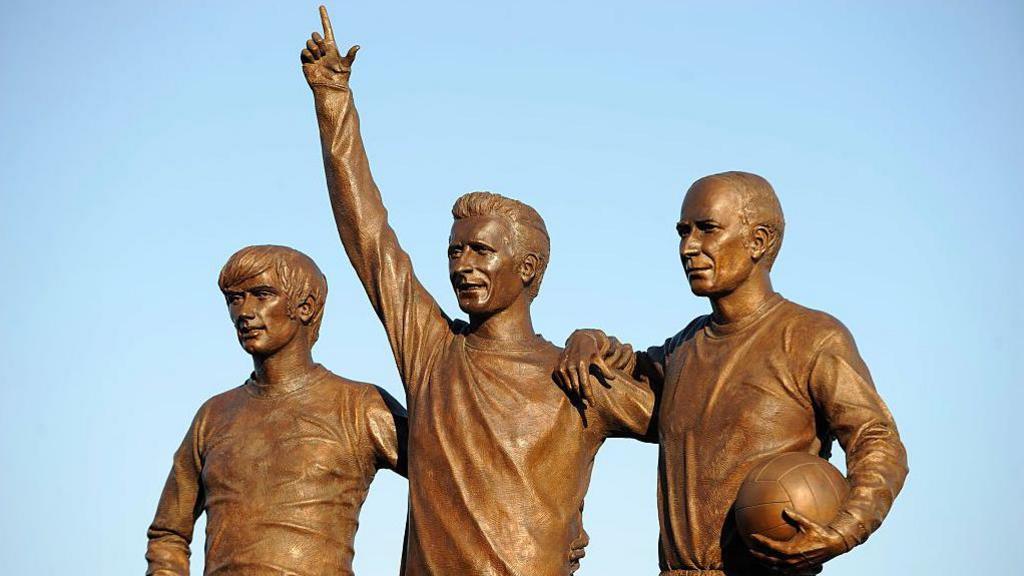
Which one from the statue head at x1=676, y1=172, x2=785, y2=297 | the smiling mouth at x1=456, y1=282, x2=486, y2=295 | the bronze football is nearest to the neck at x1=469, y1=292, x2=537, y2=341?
the smiling mouth at x1=456, y1=282, x2=486, y2=295

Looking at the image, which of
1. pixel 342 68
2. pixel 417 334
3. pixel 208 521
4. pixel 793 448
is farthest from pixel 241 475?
pixel 793 448

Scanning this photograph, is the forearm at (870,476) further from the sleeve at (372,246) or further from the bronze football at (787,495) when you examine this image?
the sleeve at (372,246)

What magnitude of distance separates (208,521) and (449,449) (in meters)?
1.93

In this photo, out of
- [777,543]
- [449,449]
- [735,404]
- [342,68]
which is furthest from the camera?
[342,68]

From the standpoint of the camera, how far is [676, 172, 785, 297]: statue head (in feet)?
39.5

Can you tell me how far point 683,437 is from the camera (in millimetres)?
11953

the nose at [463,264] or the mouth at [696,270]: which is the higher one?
the nose at [463,264]

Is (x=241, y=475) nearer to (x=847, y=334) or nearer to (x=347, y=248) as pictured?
(x=347, y=248)

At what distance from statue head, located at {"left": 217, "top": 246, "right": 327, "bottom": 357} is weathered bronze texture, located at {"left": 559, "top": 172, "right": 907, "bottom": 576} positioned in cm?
230

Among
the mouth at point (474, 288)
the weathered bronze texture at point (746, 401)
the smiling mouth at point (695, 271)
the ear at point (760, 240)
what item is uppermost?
the mouth at point (474, 288)

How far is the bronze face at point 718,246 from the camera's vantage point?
39.5 feet

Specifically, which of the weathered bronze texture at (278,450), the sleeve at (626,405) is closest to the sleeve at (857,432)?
the sleeve at (626,405)

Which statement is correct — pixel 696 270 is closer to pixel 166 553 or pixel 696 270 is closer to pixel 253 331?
pixel 253 331

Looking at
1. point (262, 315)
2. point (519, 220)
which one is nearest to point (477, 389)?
point (519, 220)
